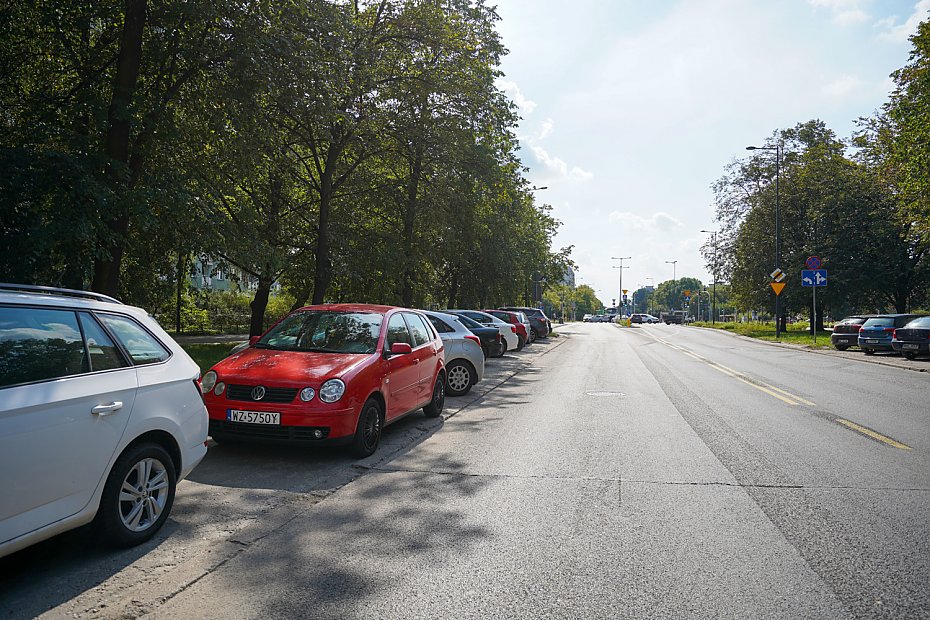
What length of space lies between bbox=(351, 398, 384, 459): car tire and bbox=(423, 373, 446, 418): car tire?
7.50 ft

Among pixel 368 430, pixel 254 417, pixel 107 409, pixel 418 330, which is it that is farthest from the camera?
pixel 418 330

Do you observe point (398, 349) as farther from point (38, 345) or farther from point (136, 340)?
point (38, 345)

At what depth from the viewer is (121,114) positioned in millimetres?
11758

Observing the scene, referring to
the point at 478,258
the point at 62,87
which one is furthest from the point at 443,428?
the point at 478,258

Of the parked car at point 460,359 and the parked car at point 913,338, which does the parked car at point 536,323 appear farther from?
the parked car at point 460,359

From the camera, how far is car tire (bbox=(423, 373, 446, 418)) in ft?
32.1

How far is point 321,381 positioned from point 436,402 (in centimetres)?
349

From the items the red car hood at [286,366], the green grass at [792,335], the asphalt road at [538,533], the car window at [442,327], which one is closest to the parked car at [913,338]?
the green grass at [792,335]

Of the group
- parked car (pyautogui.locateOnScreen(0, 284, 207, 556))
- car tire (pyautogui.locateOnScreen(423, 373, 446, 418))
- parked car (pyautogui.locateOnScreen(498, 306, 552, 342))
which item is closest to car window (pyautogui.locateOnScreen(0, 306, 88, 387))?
parked car (pyautogui.locateOnScreen(0, 284, 207, 556))

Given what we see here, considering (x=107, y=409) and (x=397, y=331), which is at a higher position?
(x=397, y=331)

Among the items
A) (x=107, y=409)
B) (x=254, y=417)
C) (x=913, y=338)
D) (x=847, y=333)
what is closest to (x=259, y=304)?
(x=254, y=417)

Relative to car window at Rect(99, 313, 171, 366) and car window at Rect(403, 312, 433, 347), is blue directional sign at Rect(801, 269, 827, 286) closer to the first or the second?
car window at Rect(403, 312, 433, 347)

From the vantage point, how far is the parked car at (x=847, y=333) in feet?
91.3

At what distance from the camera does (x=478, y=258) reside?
37719 mm
